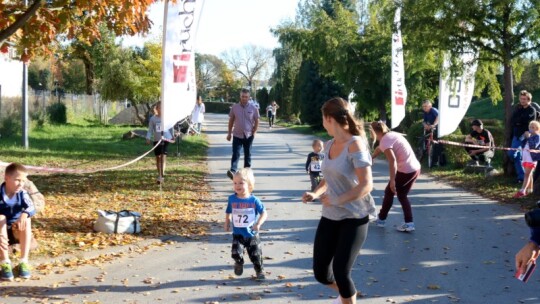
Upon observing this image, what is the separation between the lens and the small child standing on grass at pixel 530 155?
12734mm

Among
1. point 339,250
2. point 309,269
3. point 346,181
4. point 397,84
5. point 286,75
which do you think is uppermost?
point 286,75

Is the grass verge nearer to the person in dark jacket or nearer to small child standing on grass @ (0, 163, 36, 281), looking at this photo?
small child standing on grass @ (0, 163, 36, 281)

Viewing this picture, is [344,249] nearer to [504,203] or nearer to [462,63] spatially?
[504,203]

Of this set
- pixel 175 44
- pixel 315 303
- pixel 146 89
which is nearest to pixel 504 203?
pixel 175 44

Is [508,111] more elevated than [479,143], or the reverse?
[508,111]

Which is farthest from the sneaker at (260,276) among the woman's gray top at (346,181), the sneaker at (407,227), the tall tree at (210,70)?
the tall tree at (210,70)

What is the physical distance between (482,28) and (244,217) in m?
9.84

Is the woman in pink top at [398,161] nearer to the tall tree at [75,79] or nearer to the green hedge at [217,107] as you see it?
the tall tree at [75,79]

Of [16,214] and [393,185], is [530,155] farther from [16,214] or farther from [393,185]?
[16,214]

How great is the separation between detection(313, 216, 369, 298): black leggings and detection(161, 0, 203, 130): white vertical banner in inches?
245

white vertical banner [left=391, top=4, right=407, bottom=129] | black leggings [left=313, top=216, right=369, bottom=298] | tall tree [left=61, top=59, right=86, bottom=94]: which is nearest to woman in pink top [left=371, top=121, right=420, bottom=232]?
black leggings [left=313, top=216, right=369, bottom=298]

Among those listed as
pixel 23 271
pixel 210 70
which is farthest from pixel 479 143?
pixel 210 70

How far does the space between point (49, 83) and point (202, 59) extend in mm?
43088

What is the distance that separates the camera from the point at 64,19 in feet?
30.7
